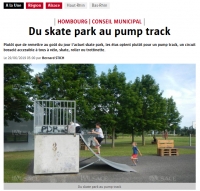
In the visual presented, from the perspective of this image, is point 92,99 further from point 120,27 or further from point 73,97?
point 120,27

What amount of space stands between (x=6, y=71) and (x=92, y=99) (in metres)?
9.91

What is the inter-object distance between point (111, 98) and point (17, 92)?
10.9m

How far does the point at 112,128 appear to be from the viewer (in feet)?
106

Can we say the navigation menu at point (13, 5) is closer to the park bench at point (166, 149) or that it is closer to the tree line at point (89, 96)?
the park bench at point (166, 149)

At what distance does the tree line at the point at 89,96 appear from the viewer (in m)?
25.8

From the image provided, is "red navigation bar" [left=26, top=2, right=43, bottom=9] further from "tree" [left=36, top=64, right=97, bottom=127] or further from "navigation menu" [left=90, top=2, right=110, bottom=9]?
"tree" [left=36, top=64, right=97, bottom=127]

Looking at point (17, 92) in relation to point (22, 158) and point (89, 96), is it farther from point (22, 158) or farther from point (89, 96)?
point (89, 96)

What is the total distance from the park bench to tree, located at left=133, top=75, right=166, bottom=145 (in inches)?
526

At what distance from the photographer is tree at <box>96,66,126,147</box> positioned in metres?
31.0

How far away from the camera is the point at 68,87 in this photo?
29.1 metres

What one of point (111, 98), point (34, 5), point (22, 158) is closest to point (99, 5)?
point (34, 5)

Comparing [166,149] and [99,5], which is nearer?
[99,5]

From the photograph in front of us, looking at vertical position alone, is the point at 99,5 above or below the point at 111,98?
above

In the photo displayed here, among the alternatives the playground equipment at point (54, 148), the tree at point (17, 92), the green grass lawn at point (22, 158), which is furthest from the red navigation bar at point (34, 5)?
the tree at point (17, 92)
